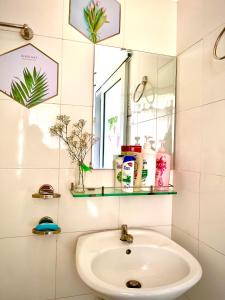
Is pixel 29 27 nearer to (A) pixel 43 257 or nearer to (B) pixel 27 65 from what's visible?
(B) pixel 27 65

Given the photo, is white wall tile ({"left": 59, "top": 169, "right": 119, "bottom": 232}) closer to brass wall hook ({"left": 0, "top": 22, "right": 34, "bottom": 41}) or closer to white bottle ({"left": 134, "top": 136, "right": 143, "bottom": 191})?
white bottle ({"left": 134, "top": 136, "right": 143, "bottom": 191})

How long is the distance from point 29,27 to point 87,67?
1.05ft

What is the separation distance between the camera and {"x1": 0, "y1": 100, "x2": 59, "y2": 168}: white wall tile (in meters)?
1.04

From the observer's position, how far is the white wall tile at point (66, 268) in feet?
3.66

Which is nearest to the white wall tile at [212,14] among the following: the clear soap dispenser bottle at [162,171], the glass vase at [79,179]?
the clear soap dispenser bottle at [162,171]

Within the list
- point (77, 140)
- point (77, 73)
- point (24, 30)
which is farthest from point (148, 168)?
point (24, 30)

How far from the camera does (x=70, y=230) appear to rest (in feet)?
3.71

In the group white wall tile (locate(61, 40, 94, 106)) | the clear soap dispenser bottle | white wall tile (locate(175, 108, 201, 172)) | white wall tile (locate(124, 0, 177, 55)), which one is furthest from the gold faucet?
white wall tile (locate(124, 0, 177, 55))

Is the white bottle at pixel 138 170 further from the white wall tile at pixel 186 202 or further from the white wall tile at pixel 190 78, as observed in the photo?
the white wall tile at pixel 190 78

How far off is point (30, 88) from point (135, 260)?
98 cm

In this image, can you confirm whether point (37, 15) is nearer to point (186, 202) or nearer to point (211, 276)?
point (186, 202)

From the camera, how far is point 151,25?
4.11ft

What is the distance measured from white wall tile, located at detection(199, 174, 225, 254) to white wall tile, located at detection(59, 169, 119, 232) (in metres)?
0.44

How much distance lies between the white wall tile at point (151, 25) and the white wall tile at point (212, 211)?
2.55 ft
